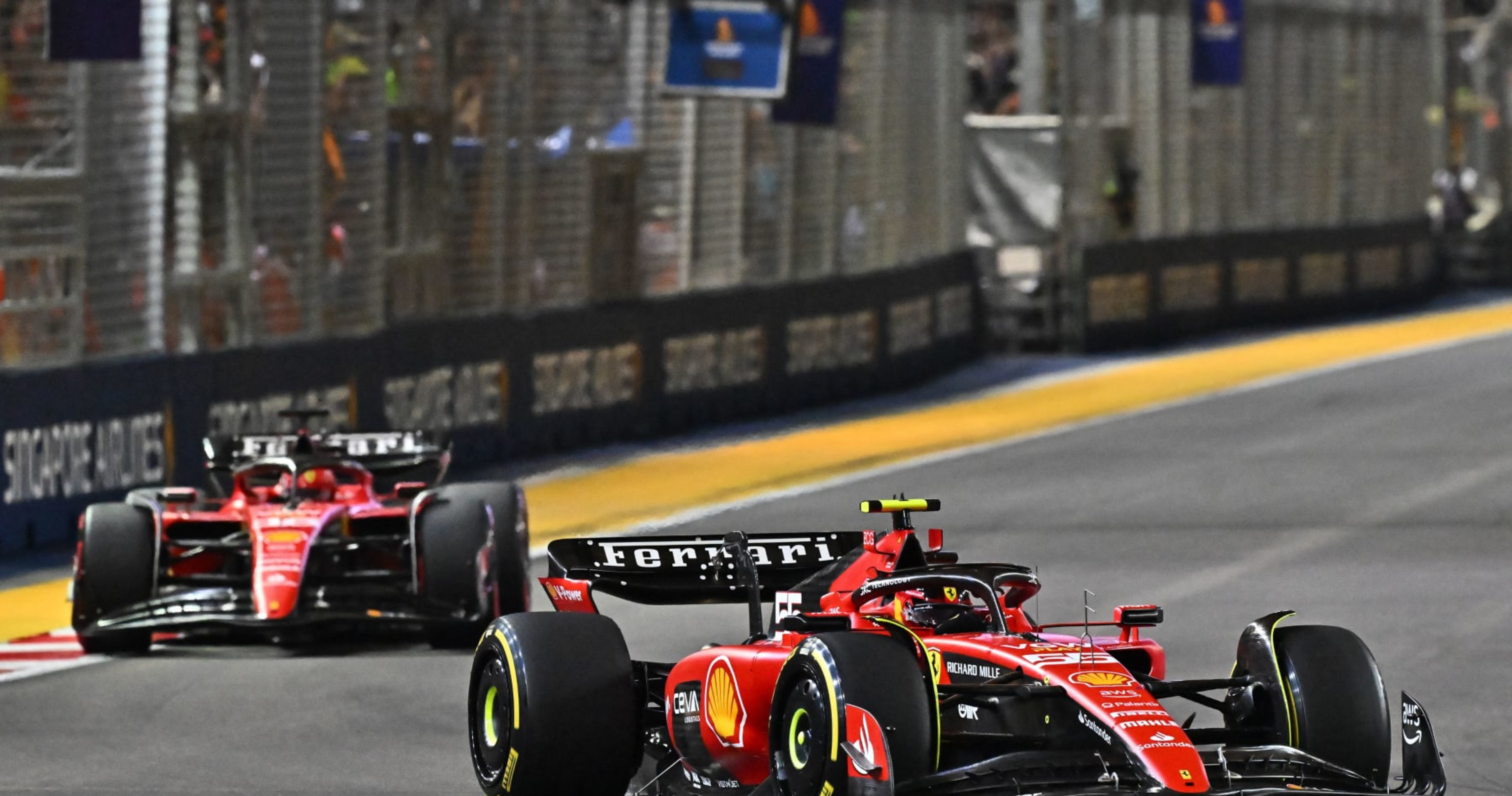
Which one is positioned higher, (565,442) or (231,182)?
(231,182)

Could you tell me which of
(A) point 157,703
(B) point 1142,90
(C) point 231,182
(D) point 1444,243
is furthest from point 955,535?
(D) point 1444,243

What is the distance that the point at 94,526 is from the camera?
1333 centimetres

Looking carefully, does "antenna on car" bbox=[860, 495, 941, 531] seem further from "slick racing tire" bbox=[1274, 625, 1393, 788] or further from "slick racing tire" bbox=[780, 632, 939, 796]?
"slick racing tire" bbox=[1274, 625, 1393, 788]

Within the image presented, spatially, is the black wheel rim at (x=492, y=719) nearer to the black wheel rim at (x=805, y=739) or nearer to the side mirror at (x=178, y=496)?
the black wheel rim at (x=805, y=739)

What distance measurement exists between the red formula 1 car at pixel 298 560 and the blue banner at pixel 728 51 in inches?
468

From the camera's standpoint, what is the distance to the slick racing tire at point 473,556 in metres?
13.4

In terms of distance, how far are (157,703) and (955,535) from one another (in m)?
7.13

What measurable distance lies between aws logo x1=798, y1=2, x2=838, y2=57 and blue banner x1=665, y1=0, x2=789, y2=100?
0.72 m

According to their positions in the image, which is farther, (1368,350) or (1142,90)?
(1142,90)

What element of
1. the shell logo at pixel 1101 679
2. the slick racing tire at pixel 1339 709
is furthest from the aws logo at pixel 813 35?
the shell logo at pixel 1101 679

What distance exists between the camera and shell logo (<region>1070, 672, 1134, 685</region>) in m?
8.19

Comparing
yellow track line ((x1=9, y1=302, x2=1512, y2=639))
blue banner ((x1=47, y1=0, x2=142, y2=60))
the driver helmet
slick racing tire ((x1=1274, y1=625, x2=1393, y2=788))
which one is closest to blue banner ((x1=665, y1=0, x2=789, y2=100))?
yellow track line ((x1=9, y1=302, x2=1512, y2=639))

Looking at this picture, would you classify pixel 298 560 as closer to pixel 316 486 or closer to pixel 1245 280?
pixel 316 486

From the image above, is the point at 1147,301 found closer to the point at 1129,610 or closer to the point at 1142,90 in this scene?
the point at 1142,90
